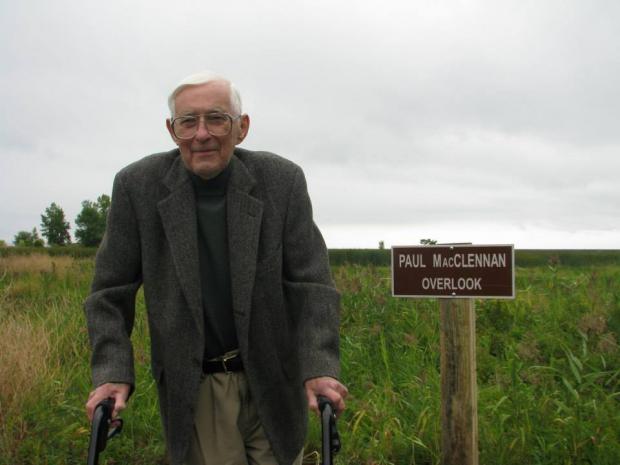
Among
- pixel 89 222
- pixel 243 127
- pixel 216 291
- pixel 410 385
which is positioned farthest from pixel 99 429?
pixel 89 222

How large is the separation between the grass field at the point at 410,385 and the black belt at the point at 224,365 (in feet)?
6.05

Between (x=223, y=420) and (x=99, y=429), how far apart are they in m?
0.49

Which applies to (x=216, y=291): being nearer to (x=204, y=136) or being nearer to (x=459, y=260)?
Result: (x=204, y=136)

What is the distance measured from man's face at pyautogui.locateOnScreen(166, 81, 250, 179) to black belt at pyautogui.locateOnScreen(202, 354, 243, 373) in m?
0.66

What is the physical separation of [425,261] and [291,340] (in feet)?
4.20

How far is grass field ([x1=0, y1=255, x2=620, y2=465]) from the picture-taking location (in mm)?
4055

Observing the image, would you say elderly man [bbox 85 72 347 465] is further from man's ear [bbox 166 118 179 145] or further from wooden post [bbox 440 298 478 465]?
wooden post [bbox 440 298 478 465]

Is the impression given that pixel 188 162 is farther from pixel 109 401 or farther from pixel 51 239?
pixel 51 239

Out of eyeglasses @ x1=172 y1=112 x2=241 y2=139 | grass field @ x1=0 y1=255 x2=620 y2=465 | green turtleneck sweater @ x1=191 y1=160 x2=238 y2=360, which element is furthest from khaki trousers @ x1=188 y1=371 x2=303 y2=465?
grass field @ x1=0 y1=255 x2=620 y2=465

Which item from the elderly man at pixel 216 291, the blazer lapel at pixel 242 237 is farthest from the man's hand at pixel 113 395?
the blazer lapel at pixel 242 237

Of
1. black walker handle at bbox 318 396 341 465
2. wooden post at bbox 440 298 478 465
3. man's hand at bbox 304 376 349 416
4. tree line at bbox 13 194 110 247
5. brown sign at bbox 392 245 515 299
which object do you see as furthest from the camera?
tree line at bbox 13 194 110 247

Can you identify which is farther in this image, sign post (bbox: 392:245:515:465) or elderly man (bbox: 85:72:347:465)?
sign post (bbox: 392:245:515:465)

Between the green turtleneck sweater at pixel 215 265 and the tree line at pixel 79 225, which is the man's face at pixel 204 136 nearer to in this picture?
the green turtleneck sweater at pixel 215 265

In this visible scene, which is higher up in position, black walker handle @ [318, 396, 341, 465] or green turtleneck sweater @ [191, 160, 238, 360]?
green turtleneck sweater @ [191, 160, 238, 360]
